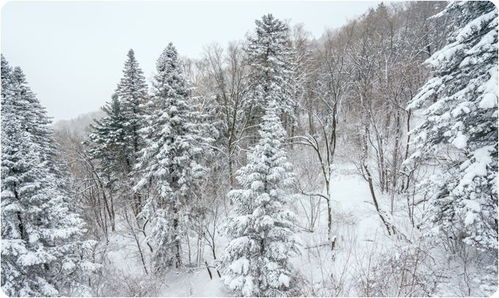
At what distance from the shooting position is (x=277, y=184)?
10781mm

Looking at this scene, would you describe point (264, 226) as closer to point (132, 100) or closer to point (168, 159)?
point (168, 159)

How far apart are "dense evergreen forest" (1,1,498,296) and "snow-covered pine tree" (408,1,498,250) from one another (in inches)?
1.5

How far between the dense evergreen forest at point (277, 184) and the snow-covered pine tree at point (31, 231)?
0.17ft

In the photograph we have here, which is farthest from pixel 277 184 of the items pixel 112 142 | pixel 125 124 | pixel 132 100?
pixel 112 142

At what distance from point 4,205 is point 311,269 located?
12.2 metres

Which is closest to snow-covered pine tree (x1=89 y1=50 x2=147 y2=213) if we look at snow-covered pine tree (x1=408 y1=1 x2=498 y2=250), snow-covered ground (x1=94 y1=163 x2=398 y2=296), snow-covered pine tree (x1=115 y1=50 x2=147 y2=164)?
snow-covered pine tree (x1=115 y1=50 x2=147 y2=164)

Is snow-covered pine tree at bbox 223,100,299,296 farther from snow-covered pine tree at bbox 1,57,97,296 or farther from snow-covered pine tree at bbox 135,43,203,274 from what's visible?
snow-covered pine tree at bbox 1,57,97,296

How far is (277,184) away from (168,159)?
6625 mm

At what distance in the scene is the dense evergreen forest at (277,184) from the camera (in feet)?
22.9

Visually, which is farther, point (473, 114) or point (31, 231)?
point (31, 231)

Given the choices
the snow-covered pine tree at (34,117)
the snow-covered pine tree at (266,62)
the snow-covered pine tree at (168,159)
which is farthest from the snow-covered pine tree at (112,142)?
the snow-covered pine tree at (266,62)

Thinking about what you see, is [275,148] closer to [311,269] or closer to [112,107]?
[311,269]

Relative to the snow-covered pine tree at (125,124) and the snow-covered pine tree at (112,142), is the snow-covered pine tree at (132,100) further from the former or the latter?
the snow-covered pine tree at (112,142)

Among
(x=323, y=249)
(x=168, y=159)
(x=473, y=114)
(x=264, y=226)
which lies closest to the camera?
(x=473, y=114)
